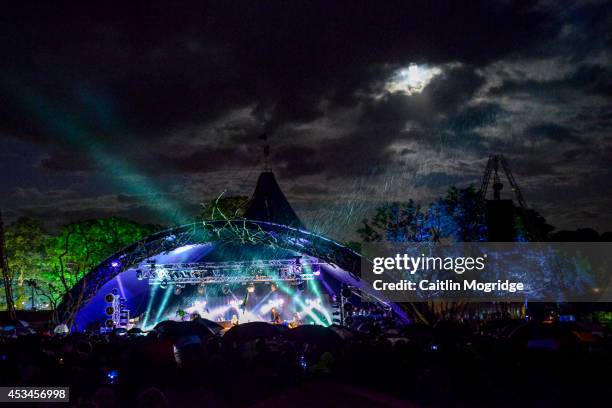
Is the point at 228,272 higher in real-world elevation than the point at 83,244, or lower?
lower

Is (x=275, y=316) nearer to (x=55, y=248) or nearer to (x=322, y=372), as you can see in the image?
(x=322, y=372)

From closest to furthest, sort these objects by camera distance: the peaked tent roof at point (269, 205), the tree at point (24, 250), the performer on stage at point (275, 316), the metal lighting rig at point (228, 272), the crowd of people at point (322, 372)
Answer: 1. the crowd of people at point (322, 372)
2. the metal lighting rig at point (228, 272)
3. the performer on stage at point (275, 316)
4. the peaked tent roof at point (269, 205)
5. the tree at point (24, 250)

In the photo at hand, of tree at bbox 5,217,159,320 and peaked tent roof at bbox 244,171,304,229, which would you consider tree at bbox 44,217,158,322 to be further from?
peaked tent roof at bbox 244,171,304,229

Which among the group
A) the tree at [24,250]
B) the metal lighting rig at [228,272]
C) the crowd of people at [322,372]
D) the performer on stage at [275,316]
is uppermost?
the tree at [24,250]

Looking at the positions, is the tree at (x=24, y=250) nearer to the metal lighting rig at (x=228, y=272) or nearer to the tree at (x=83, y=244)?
the tree at (x=83, y=244)

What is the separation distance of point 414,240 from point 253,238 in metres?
11.9

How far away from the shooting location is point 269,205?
39688 mm

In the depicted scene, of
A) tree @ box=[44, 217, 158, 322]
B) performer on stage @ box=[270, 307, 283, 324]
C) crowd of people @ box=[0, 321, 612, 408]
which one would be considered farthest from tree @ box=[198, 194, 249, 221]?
crowd of people @ box=[0, 321, 612, 408]

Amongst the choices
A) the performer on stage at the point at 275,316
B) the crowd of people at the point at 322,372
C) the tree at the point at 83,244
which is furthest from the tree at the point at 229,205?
the crowd of people at the point at 322,372

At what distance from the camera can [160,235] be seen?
28.4 m

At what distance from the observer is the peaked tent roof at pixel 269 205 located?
39438mm

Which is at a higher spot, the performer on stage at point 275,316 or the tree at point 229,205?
the tree at point 229,205

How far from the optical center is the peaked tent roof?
129 ft

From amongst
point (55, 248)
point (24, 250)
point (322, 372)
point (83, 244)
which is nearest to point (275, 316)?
point (322, 372)
